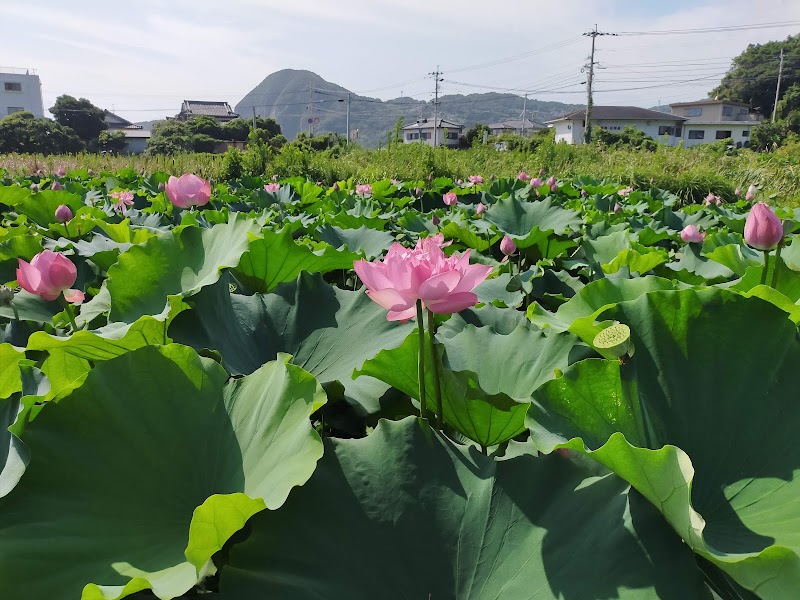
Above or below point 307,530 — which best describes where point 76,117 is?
above

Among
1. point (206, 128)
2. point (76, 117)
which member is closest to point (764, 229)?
point (206, 128)

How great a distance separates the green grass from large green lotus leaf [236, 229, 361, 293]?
714 centimetres

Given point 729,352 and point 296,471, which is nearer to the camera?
point 296,471

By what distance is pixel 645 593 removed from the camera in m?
0.55

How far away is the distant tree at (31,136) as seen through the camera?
36.9 m

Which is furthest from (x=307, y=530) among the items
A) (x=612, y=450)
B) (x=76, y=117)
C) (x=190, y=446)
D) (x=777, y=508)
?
(x=76, y=117)

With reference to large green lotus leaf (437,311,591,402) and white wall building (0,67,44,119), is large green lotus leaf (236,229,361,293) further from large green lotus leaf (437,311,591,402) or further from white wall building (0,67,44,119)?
white wall building (0,67,44,119)

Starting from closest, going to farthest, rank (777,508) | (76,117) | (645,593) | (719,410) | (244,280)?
(645,593) < (777,508) < (719,410) < (244,280) < (76,117)

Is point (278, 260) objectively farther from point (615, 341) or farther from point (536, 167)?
point (536, 167)

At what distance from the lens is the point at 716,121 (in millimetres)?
56125

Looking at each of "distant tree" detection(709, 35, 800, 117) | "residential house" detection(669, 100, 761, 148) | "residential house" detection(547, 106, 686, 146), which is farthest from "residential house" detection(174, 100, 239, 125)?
"distant tree" detection(709, 35, 800, 117)

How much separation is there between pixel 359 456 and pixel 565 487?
9.3 inches

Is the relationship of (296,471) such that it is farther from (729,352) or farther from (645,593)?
(729,352)

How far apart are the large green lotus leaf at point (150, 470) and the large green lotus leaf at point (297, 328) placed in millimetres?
318
